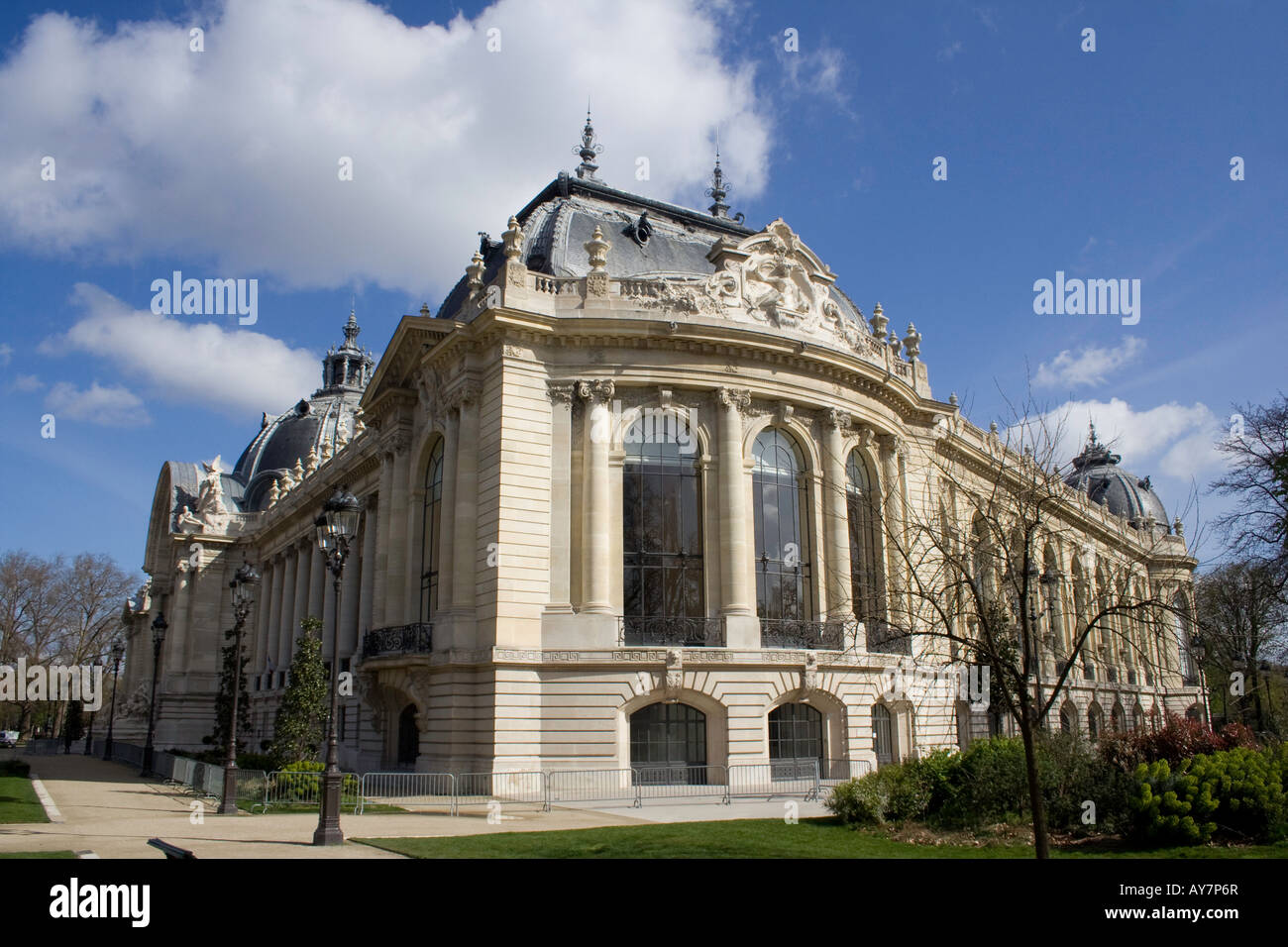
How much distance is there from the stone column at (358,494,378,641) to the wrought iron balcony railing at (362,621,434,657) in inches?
311

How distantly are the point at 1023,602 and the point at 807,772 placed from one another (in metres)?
18.0

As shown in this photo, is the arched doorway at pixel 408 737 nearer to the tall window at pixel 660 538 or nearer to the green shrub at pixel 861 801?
the tall window at pixel 660 538

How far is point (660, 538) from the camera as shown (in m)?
31.2

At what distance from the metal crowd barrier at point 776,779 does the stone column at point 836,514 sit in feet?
18.2

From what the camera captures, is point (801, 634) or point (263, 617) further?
point (263, 617)

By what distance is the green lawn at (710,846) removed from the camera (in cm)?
1487

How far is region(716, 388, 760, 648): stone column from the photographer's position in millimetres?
30250

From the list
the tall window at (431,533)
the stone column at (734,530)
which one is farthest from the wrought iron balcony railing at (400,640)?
the stone column at (734,530)

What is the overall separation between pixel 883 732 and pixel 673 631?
939cm

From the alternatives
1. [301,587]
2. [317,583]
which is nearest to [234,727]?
[317,583]

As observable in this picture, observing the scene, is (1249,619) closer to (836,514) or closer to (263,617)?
(836,514)

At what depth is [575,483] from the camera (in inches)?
1209
